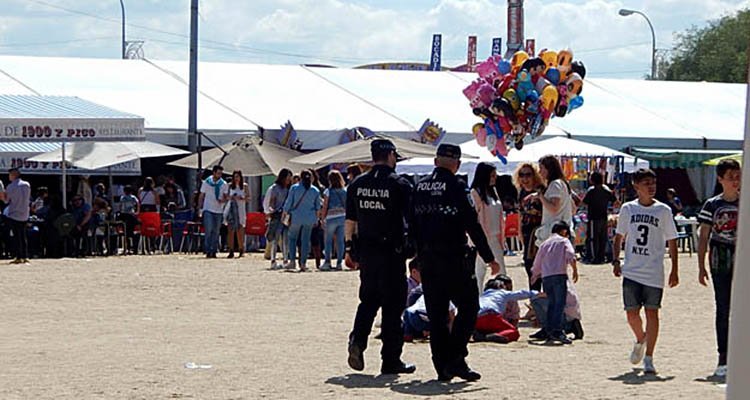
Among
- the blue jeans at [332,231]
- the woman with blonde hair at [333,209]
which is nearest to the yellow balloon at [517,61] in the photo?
the woman with blonde hair at [333,209]

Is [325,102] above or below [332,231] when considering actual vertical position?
above

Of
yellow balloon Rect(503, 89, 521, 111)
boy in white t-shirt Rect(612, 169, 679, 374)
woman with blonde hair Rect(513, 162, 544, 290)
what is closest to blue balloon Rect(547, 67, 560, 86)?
yellow balloon Rect(503, 89, 521, 111)

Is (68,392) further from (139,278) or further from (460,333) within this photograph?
(139,278)

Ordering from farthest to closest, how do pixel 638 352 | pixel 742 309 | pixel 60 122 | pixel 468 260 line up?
pixel 60 122
pixel 638 352
pixel 468 260
pixel 742 309

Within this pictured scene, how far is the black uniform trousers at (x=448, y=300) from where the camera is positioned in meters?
9.07

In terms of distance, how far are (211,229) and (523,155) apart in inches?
259

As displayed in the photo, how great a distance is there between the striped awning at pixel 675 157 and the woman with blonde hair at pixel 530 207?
2065 cm

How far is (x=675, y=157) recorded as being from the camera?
33.5m

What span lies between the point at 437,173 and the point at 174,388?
7.77ft

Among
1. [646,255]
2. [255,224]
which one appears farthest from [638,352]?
[255,224]

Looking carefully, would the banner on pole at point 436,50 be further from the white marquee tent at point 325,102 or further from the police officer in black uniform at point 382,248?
the police officer in black uniform at point 382,248

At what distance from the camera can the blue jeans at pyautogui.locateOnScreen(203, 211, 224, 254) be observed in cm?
2525

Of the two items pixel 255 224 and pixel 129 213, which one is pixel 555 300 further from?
pixel 129 213

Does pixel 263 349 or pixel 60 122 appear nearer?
pixel 263 349
